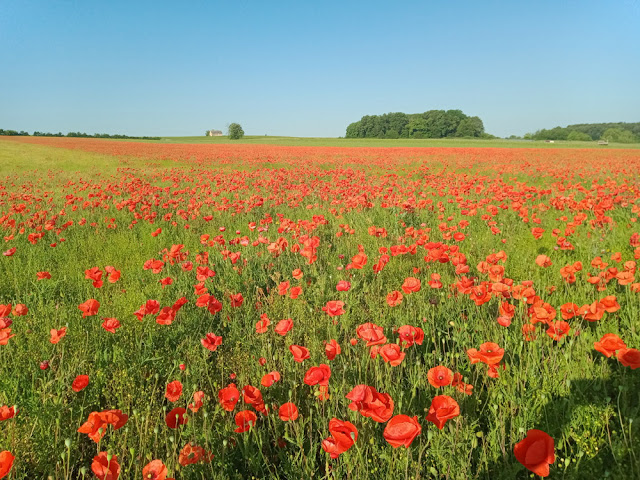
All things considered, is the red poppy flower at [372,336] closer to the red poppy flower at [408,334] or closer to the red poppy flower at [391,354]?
the red poppy flower at [391,354]

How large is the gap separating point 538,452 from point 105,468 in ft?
4.38

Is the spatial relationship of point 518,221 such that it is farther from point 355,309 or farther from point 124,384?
point 124,384

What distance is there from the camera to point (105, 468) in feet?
3.77

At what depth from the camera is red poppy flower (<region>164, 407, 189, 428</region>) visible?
152 cm

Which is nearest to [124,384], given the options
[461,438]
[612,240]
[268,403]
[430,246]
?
[268,403]

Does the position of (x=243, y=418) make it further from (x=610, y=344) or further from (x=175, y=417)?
(x=610, y=344)

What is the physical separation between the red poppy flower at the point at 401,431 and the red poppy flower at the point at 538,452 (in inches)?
11.6

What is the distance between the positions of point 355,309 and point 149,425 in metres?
1.59

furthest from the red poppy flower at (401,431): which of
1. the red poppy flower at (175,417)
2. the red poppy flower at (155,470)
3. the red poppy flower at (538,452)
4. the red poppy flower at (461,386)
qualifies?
the red poppy flower at (175,417)

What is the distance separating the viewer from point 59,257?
434 centimetres

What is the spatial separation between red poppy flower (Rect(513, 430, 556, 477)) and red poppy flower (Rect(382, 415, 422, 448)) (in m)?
0.29

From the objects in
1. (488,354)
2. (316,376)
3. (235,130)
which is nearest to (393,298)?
(488,354)

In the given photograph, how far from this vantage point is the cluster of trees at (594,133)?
235 feet

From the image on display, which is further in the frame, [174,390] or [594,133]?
[594,133]
